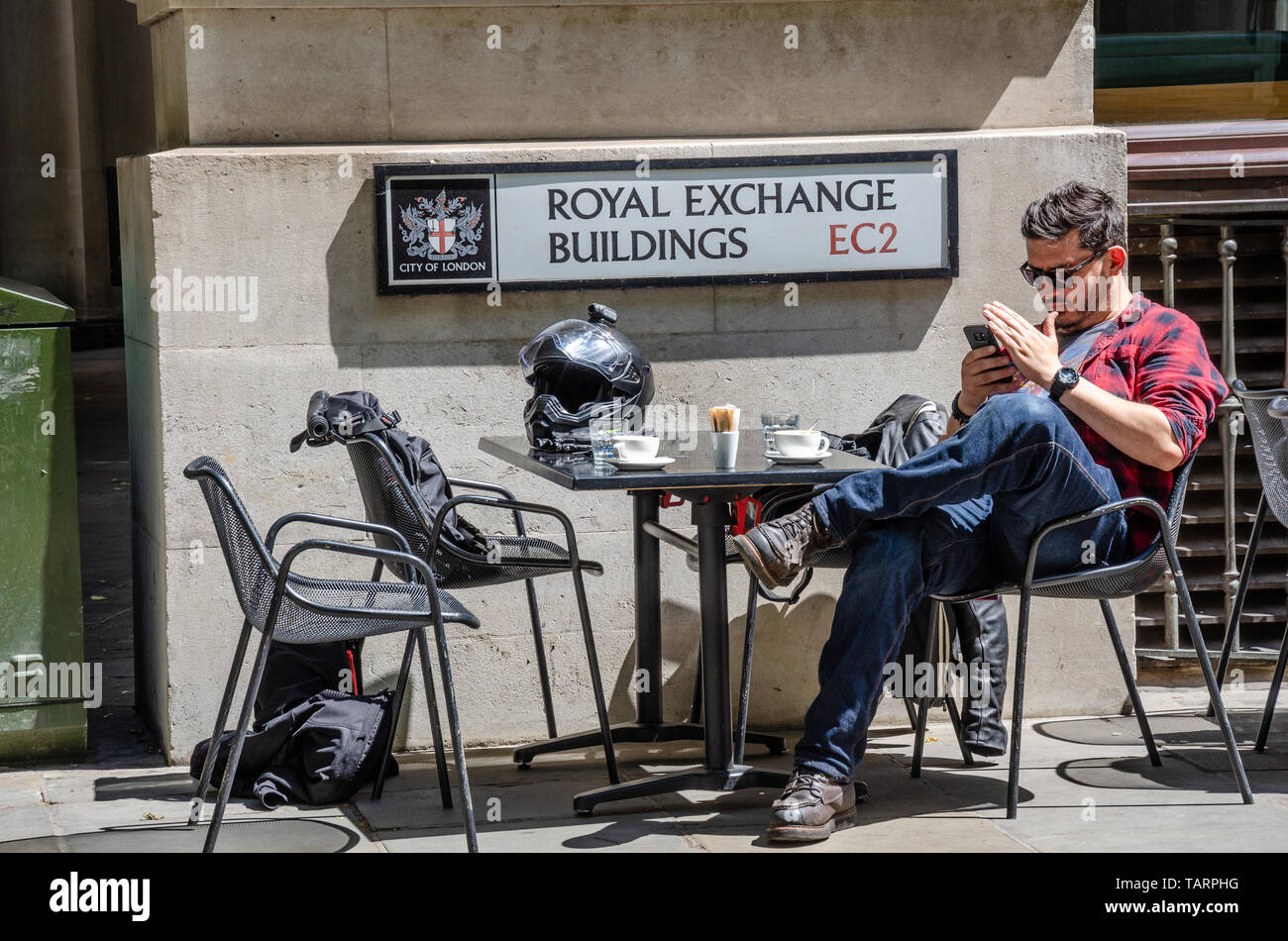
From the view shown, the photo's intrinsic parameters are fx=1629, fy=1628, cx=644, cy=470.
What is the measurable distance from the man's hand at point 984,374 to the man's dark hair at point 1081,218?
1.18ft

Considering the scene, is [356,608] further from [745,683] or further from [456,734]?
[745,683]

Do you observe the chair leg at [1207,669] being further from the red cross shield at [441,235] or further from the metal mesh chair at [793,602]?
the red cross shield at [441,235]

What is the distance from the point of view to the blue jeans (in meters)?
4.18

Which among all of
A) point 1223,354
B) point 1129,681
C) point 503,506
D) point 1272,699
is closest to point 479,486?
point 503,506

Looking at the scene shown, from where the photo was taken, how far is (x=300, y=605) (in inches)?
154

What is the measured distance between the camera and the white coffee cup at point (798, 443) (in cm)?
429

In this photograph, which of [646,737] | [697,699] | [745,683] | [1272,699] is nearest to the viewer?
[745,683]

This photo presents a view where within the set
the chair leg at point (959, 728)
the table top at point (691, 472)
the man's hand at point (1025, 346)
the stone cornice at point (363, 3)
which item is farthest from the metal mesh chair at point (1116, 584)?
the stone cornice at point (363, 3)

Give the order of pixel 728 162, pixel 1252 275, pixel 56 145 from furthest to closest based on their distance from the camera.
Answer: pixel 56 145
pixel 1252 275
pixel 728 162

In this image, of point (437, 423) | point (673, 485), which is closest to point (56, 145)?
point (437, 423)

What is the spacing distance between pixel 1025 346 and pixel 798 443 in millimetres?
650

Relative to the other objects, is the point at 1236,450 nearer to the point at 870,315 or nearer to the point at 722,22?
the point at 870,315

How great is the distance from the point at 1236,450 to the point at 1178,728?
47.6 inches

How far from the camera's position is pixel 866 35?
17.9 ft
